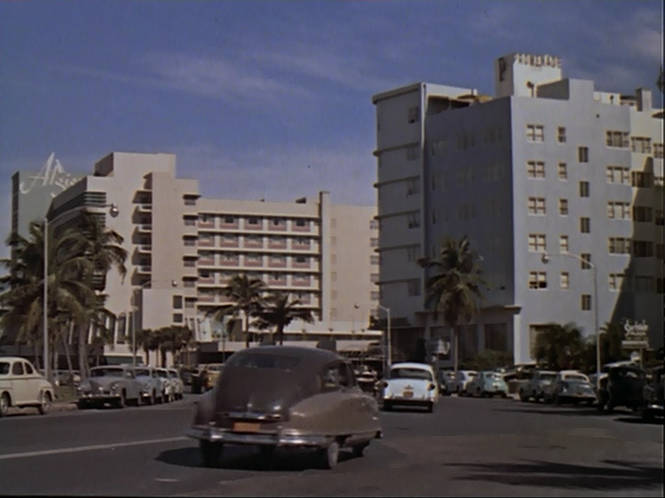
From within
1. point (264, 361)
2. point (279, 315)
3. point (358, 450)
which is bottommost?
point (358, 450)

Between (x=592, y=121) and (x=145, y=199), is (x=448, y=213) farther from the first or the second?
(x=145, y=199)

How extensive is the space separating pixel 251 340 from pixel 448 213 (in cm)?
2627

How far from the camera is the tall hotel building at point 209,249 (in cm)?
11794

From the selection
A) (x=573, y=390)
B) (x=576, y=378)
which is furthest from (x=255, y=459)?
(x=576, y=378)

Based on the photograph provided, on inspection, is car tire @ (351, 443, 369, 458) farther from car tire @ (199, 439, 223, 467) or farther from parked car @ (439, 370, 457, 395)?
parked car @ (439, 370, 457, 395)

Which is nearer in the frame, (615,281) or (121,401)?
(121,401)

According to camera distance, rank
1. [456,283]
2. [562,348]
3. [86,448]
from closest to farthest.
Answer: [86,448] → [562,348] → [456,283]

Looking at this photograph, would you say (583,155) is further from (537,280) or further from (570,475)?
(570,475)

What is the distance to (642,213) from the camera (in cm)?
7588

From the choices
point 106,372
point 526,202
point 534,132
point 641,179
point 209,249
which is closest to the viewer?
point 106,372

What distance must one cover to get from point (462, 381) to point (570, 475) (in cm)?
5323

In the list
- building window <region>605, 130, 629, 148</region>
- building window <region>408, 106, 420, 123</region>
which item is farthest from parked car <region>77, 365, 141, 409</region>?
building window <region>408, 106, 420, 123</region>

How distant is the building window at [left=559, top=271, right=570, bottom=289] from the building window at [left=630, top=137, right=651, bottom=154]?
1043 cm

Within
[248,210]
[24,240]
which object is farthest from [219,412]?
[248,210]
